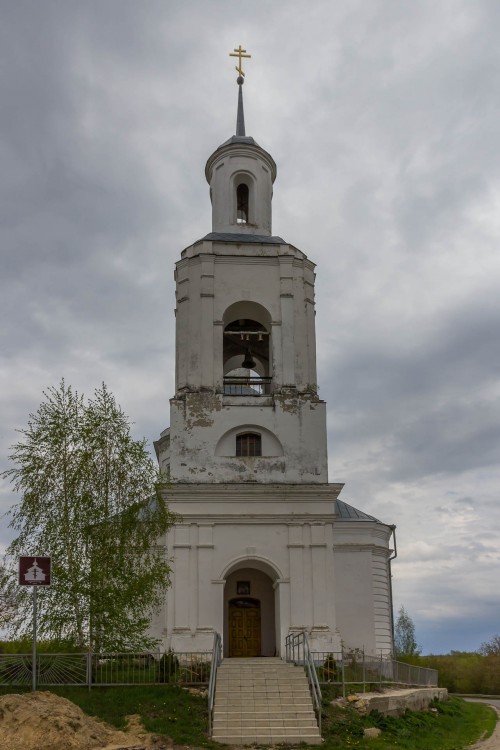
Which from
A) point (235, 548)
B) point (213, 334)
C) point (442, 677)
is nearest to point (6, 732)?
point (235, 548)

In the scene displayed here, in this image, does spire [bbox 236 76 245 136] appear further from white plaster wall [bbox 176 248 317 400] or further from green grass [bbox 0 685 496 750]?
green grass [bbox 0 685 496 750]

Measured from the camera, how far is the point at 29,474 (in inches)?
797

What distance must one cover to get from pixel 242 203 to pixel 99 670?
55.6ft

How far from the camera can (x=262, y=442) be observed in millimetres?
23969

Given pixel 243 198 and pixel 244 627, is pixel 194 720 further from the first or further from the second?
pixel 243 198

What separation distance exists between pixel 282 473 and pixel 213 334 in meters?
4.78

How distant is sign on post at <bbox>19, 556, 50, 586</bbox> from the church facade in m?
6.62

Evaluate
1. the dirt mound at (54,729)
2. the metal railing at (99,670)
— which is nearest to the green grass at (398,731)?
the metal railing at (99,670)

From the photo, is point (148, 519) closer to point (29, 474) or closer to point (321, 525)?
point (29, 474)

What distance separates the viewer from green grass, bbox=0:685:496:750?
15500mm

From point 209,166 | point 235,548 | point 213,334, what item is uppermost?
point 209,166

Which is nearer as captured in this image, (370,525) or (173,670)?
(173,670)

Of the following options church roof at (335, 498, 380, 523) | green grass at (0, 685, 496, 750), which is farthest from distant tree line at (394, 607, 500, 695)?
green grass at (0, 685, 496, 750)

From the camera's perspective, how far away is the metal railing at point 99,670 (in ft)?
58.2
